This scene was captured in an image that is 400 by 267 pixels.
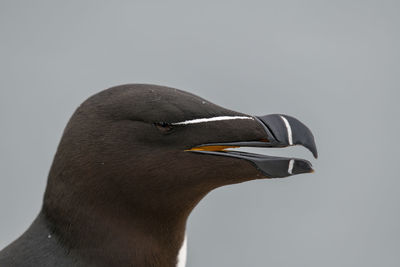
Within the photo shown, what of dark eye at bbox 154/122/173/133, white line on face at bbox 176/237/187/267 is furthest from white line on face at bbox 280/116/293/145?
white line on face at bbox 176/237/187/267

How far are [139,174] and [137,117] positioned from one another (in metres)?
0.18

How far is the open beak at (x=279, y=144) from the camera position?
6.88 ft

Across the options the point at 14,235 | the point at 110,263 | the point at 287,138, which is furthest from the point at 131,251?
the point at 14,235

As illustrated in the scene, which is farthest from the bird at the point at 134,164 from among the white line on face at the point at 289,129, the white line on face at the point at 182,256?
the white line on face at the point at 182,256

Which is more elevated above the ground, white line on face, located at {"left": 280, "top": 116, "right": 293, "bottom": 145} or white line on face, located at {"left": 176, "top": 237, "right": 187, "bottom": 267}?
white line on face, located at {"left": 280, "top": 116, "right": 293, "bottom": 145}

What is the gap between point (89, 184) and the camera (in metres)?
2.11

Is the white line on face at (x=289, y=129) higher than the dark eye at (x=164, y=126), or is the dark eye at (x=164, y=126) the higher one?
the white line on face at (x=289, y=129)

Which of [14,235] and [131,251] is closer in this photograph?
[131,251]

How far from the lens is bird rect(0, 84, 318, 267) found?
83.0 inches

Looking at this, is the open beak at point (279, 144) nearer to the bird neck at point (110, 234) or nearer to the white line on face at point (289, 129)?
the white line on face at point (289, 129)

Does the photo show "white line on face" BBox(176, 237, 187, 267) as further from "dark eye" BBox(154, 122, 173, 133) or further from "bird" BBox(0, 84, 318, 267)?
"dark eye" BBox(154, 122, 173, 133)

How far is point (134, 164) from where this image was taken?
83.1 inches

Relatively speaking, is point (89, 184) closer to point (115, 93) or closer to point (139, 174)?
point (139, 174)

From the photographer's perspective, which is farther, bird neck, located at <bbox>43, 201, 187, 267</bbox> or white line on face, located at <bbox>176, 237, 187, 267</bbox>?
white line on face, located at <bbox>176, 237, 187, 267</bbox>
